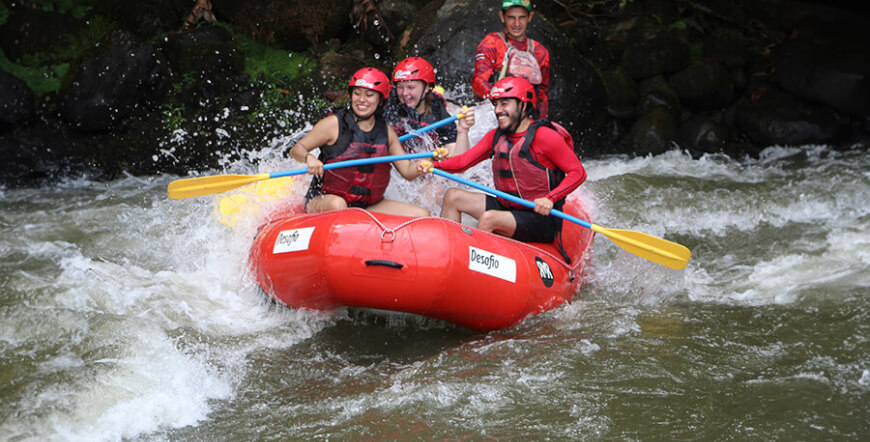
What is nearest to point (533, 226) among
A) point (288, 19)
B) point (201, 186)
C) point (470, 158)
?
point (470, 158)

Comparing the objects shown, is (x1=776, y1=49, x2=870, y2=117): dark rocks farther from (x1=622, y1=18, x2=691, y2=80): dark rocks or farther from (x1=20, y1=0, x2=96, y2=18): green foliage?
(x1=20, y1=0, x2=96, y2=18): green foliage

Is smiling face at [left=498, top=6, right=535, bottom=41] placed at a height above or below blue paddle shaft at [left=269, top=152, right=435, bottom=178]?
above

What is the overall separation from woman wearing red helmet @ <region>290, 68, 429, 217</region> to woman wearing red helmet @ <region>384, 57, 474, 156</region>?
593 mm

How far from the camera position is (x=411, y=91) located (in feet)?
18.4

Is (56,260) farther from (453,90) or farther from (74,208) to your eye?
(453,90)

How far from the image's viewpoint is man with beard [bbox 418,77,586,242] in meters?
4.70

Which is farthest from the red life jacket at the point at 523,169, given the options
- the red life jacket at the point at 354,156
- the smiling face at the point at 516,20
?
the smiling face at the point at 516,20

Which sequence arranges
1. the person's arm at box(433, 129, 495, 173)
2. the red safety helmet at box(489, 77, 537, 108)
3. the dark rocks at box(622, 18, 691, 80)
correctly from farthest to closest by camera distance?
the dark rocks at box(622, 18, 691, 80) → the person's arm at box(433, 129, 495, 173) → the red safety helmet at box(489, 77, 537, 108)

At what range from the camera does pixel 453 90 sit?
7.74 metres

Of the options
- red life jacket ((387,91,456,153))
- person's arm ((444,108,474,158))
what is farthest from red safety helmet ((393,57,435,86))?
person's arm ((444,108,474,158))

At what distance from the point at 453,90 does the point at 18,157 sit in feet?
13.8

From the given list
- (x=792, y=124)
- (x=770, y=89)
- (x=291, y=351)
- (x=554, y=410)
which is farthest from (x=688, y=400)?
(x=770, y=89)

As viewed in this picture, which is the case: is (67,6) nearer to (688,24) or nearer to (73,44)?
(73,44)

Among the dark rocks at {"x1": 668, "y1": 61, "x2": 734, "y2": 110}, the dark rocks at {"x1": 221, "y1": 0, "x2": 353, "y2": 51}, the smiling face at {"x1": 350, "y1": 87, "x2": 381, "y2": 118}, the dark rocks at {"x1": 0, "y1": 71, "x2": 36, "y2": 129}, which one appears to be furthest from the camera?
the dark rocks at {"x1": 668, "y1": 61, "x2": 734, "y2": 110}
